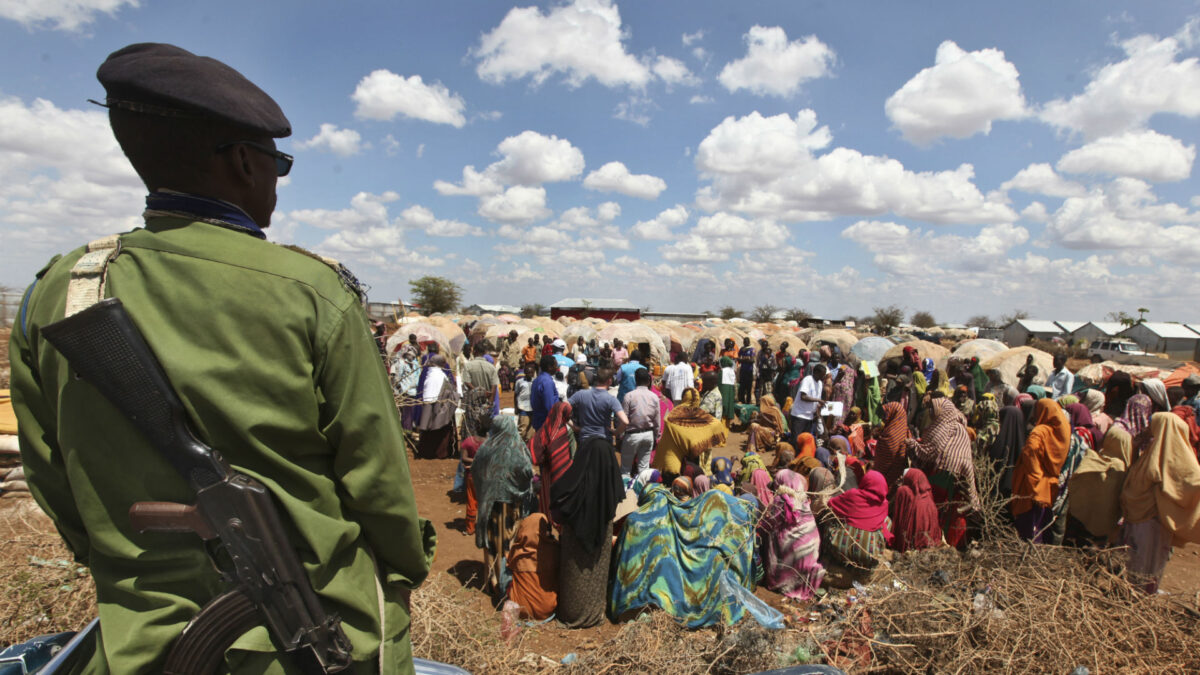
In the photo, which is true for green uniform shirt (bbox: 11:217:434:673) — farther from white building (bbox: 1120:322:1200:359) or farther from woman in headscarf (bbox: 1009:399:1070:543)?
white building (bbox: 1120:322:1200:359)

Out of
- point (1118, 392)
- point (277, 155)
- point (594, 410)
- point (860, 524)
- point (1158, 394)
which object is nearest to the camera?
point (277, 155)

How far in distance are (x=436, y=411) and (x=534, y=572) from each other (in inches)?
185

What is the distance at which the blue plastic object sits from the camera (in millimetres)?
4252

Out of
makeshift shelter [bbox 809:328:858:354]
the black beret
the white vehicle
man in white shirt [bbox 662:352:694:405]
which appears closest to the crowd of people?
man in white shirt [bbox 662:352:694:405]

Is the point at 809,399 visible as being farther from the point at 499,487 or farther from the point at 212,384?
the point at 212,384

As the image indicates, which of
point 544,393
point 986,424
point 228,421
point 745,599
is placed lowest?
point 745,599

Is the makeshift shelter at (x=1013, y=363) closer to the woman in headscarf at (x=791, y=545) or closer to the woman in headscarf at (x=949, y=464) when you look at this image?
the woman in headscarf at (x=949, y=464)

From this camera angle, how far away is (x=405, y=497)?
1027 mm

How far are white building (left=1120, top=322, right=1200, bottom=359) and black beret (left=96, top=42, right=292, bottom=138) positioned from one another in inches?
2410

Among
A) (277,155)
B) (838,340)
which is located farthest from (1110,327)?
(277,155)

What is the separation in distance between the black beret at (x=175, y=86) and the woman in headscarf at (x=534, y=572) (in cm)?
406

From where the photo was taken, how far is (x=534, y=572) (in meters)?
4.56

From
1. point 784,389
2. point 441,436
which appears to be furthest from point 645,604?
point 784,389

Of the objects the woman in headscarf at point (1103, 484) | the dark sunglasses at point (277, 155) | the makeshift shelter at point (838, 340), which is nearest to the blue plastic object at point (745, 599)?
the woman in headscarf at point (1103, 484)
